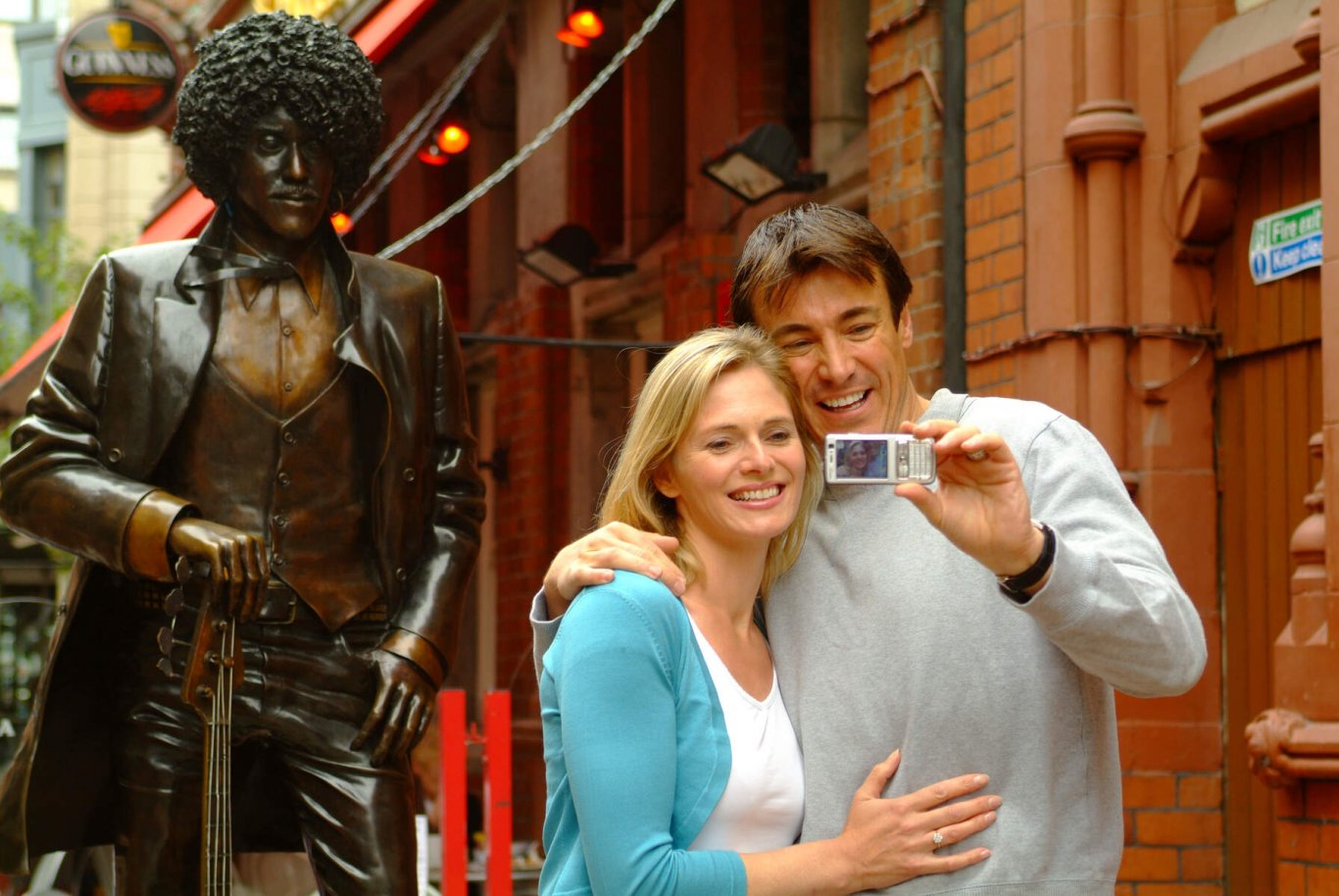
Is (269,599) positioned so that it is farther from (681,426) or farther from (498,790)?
(498,790)

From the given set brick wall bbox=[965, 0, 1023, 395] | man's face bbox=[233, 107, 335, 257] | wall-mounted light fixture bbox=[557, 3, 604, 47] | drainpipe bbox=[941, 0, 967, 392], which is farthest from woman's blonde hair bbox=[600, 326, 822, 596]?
wall-mounted light fixture bbox=[557, 3, 604, 47]

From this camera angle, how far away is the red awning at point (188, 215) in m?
8.88

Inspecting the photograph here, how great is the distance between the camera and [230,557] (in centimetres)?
386

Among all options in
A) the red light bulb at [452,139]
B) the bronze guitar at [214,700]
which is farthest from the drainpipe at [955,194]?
the red light bulb at [452,139]

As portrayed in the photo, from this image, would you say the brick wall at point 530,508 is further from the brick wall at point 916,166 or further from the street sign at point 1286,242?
the street sign at point 1286,242

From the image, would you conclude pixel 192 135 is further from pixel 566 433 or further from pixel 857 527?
pixel 566 433

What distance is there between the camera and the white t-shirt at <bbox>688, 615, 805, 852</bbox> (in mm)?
2977

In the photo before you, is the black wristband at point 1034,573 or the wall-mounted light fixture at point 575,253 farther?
the wall-mounted light fixture at point 575,253

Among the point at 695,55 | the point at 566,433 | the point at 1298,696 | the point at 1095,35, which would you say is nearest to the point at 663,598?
the point at 1298,696

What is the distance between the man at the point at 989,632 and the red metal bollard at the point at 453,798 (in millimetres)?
3132

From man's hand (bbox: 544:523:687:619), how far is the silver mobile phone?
294 millimetres

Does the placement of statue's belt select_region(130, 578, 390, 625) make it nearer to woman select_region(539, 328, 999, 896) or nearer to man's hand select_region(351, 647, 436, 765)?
man's hand select_region(351, 647, 436, 765)

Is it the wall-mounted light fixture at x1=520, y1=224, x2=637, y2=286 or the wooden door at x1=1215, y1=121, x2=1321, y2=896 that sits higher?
the wall-mounted light fixture at x1=520, y1=224, x2=637, y2=286

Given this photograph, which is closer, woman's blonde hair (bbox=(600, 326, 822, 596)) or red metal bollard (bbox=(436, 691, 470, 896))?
woman's blonde hair (bbox=(600, 326, 822, 596))
